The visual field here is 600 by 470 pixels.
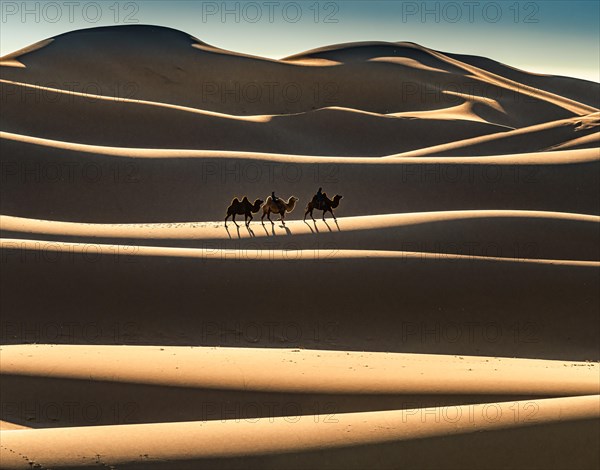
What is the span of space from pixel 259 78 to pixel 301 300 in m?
53.6

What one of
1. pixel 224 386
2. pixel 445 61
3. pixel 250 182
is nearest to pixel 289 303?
pixel 224 386

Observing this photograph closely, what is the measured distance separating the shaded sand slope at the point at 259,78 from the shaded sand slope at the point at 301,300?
42499 mm

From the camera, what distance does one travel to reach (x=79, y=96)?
145 ft

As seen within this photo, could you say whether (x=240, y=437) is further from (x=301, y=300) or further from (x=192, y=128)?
(x=192, y=128)

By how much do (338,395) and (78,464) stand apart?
12.6ft

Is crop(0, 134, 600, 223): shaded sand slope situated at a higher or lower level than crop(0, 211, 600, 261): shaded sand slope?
higher

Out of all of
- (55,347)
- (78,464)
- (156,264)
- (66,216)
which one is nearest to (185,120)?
(66,216)

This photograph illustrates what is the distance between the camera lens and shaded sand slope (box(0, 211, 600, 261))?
65.9 ft

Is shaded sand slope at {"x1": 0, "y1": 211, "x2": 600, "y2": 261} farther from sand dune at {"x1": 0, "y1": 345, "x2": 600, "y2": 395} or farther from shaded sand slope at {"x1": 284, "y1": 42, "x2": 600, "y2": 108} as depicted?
shaded sand slope at {"x1": 284, "y1": 42, "x2": 600, "y2": 108}

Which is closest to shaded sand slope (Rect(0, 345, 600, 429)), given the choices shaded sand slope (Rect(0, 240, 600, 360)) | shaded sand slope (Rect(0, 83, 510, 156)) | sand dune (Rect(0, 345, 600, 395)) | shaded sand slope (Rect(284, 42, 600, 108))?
sand dune (Rect(0, 345, 600, 395))

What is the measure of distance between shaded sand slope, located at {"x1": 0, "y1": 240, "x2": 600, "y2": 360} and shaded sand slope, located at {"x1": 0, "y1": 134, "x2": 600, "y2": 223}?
945 cm

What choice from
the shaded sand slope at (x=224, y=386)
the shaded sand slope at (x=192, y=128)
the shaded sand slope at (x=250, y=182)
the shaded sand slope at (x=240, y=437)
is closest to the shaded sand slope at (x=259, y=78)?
the shaded sand slope at (x=192, y=128)

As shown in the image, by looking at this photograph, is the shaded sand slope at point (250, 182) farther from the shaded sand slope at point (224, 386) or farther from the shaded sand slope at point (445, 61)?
the shaded sand slope at point (445, 61)

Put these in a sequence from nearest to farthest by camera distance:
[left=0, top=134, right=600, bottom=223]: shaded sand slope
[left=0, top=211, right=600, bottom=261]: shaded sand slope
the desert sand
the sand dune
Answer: the desert sand, the sand dune, [left=0, top=211, right=600, bottom=261]: shaded sand slope, [left=0, top=134, right=600, bottom=223]: shaded sand slope
